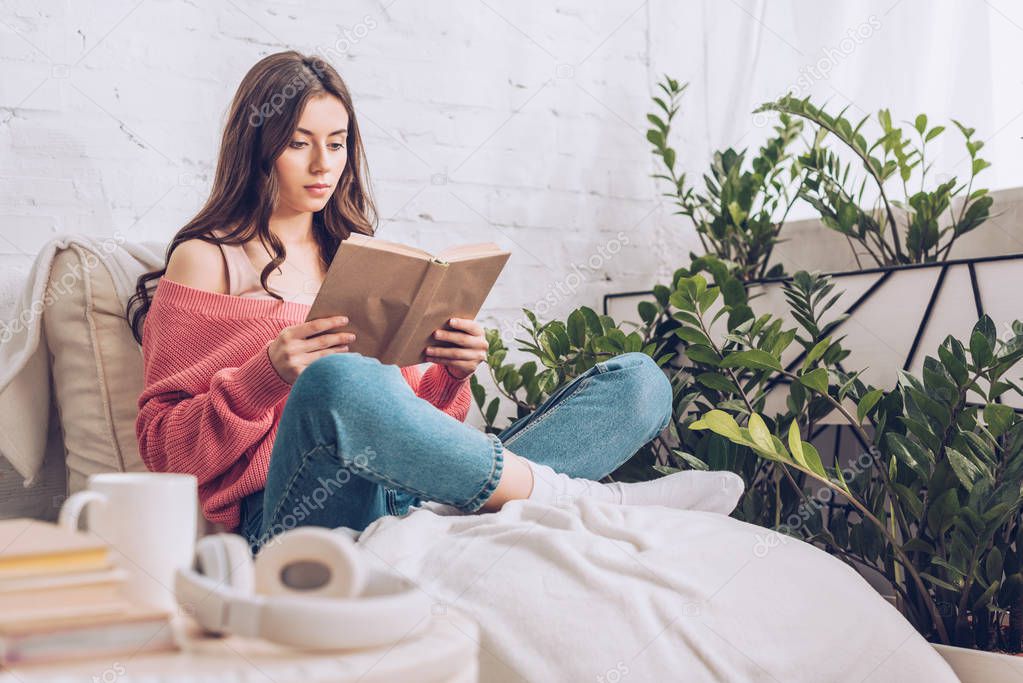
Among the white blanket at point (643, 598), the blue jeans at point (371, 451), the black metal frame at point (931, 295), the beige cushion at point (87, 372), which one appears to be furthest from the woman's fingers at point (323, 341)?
the black metal frame at point (931, 295)

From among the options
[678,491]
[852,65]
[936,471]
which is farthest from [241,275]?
[852,65]

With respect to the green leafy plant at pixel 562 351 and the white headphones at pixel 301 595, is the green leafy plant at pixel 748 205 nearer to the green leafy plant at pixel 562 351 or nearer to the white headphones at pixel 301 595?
the green leafy plant at pixel 562 351

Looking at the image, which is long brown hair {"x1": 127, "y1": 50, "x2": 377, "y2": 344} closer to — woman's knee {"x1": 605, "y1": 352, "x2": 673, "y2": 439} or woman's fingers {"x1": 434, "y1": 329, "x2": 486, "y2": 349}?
woman's fingers {"x1": 434, "y1": 329, "x2": 486, "y2": 349}

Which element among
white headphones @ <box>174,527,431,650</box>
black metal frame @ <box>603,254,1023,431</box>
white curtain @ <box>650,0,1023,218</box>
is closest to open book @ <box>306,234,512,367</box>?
white headphones @ <box>174,527,431,650</box>

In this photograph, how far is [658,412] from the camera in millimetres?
1522

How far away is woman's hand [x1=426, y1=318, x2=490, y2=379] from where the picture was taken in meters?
1.40

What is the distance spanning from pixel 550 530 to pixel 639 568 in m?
0.11

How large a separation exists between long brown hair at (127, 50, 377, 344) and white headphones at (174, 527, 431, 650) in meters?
0.98

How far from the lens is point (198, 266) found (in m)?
1.52

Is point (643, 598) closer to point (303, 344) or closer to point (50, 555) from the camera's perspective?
point (303, 344)

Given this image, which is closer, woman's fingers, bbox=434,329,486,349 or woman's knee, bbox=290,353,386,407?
woman's knee, bbox=290,353,386,407

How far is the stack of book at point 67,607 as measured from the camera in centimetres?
53

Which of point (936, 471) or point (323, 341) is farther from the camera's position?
point (936, 471)

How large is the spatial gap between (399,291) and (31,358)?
0.65 metres
